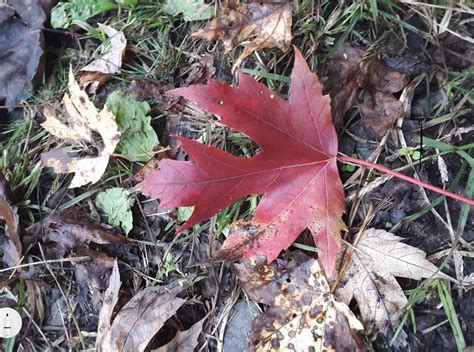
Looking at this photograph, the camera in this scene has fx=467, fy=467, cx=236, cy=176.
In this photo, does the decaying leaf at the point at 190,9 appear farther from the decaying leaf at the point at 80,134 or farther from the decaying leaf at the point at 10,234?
the decaying leaf at the point at 10,234

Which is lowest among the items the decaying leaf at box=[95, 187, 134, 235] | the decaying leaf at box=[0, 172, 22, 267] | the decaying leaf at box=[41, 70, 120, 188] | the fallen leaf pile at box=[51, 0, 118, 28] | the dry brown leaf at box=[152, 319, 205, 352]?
the dry brown leaf at box=[152, 319, 205, 352]

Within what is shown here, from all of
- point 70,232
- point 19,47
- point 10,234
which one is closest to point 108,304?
point 70,232

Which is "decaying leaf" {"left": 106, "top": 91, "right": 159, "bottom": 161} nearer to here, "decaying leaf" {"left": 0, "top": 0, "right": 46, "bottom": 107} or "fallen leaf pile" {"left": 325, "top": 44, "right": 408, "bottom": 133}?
"decaying leaf" {"left": 0, "top": 0, "right": 46, "bottom": 107}

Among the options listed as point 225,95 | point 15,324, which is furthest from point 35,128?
point 225,95

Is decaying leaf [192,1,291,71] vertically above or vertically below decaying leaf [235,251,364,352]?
above

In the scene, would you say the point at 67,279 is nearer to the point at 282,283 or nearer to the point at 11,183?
the point at 11,183

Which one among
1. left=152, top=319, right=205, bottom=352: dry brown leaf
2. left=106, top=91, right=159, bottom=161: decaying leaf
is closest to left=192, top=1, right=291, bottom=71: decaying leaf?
left=106, top=91, right=159, bottom=161: decaying leaf
